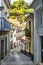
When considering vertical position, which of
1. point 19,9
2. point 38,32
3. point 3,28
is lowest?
point 38,32

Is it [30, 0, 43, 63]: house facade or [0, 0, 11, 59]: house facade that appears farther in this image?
[30, 0, 43, 63]: house facade

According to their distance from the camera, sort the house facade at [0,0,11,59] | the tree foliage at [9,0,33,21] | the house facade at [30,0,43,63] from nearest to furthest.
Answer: the house facade at [0,0,11,59] < the house facade at [30,0,43,63] < the tree foliage at [9,0,33,21]

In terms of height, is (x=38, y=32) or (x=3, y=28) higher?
(x=3, y=28)

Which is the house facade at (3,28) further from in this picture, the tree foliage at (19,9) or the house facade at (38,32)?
the house facade at (38,32)

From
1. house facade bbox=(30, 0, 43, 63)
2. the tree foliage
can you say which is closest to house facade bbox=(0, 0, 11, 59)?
the tree foliage

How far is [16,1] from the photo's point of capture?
64.1 ft

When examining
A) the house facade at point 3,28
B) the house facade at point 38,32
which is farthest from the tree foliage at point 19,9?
the house facade at point 38,32

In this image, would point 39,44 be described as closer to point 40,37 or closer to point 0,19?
point 40,37

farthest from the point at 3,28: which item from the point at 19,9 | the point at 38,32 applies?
the point at 19,9

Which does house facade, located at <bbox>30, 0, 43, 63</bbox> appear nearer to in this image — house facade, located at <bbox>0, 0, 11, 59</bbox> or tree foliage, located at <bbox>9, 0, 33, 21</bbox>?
tree foliage, located at <bbox>9, 0, 33, 21</bbox>

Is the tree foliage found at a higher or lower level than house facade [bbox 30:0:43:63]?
higher

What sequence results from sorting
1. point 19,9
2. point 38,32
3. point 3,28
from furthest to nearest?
point 19,9, point 38,32, point 3,28

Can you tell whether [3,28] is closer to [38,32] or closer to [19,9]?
[38,32]

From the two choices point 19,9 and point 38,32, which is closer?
point 38,32
